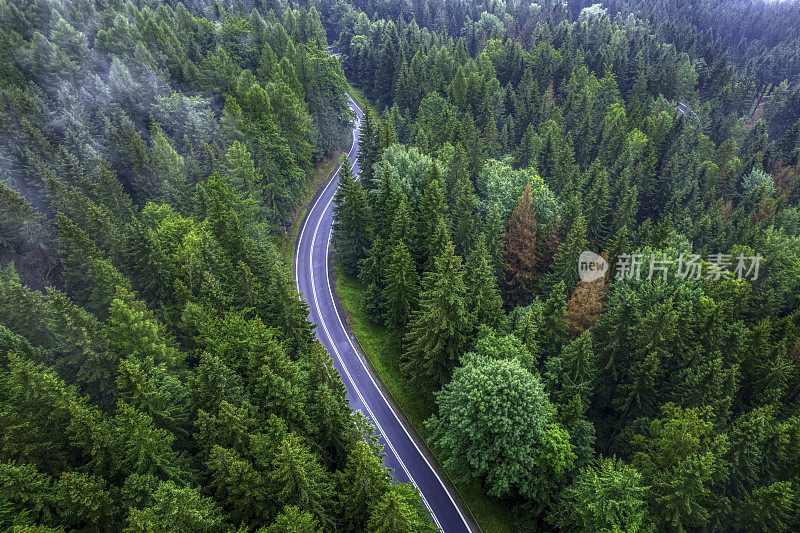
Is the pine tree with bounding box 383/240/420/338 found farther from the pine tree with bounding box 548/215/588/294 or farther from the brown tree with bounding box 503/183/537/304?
the pine tree with bounding box 548/215/588/294

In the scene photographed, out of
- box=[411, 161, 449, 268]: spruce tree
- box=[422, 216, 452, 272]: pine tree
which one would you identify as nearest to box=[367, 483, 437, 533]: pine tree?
box=[422, 216, 452, 272]: pine tree

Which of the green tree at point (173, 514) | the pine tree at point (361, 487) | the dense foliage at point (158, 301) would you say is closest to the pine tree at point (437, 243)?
the dense foliage at point (158, 301)

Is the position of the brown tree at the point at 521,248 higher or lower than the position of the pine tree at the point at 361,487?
higher

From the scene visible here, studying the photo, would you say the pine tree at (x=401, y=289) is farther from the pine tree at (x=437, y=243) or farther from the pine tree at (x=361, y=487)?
the pine tree at (x=361, y=487)

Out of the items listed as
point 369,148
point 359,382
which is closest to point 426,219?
point 359,382

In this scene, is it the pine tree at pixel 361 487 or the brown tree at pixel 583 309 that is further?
the brown tree at pixel 583 309

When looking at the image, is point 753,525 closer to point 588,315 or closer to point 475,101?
point 588,315

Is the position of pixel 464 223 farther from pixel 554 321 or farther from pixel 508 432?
pixel 508 432
